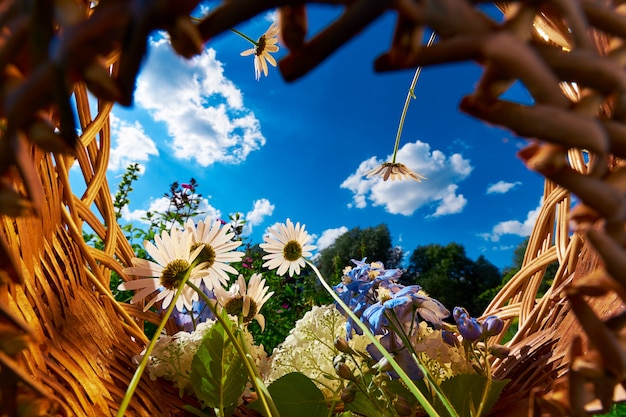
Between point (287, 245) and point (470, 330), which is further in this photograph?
point (287, 245)

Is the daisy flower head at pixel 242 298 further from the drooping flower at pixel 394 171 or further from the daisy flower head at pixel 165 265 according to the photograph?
the drooping flower at pixel 394 171

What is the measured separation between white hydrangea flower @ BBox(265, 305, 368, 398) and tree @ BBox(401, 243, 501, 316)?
656cm

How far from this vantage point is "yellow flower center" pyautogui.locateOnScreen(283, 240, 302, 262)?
2.86 feet

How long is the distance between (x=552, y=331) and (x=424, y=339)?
0.16 m

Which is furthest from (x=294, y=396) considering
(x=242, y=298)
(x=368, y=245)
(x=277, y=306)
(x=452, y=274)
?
(x=452, y=274)

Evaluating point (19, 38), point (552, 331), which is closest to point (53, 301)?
point (19, 38)

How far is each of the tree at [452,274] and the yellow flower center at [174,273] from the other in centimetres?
670

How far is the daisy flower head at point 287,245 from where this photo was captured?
0.86m

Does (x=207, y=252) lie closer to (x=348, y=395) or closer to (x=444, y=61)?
(x=348, y=395)

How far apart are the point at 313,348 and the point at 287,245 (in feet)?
0.78

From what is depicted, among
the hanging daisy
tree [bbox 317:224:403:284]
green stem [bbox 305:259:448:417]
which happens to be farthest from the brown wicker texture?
tree [bbox 317:224:403:284]

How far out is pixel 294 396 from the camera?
524mm

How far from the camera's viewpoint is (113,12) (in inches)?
4.9

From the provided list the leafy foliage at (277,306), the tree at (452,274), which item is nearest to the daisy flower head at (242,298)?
the leafy foliage at (277,306)
